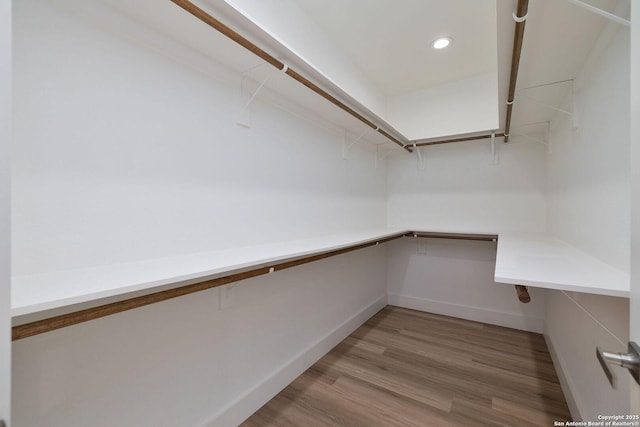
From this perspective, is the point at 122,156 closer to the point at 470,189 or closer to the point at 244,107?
the point at 244,107

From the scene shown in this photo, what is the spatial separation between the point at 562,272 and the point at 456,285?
6.59 ft

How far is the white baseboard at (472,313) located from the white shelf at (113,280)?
2351mm

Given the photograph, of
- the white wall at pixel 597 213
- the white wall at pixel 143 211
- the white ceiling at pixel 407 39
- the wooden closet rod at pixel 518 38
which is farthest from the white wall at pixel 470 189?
the white wall at pixel 143 211

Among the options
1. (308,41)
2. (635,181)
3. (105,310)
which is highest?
(308,41)

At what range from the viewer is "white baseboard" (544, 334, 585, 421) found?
1.43 m

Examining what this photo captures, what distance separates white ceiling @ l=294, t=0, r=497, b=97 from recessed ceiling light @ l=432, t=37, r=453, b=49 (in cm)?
4

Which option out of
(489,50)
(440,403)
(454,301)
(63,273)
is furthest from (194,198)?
(454,301)

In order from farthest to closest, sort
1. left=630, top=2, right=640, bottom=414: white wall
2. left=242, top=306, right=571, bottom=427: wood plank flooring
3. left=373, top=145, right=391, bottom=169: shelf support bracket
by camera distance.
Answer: left=373, top=145, right=391, bottom=169: shelf support bracket → left=242, top=306, right=571, bottom=427: wood plank flooring → left=630, top=2, right=640, bottom=414: white wall

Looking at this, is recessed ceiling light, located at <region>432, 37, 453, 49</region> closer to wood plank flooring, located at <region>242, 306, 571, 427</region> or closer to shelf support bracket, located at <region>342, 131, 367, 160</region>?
shelf support bracket, located at <region>342, 131, 367, 160</region>

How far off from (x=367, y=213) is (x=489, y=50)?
1696 millimetres

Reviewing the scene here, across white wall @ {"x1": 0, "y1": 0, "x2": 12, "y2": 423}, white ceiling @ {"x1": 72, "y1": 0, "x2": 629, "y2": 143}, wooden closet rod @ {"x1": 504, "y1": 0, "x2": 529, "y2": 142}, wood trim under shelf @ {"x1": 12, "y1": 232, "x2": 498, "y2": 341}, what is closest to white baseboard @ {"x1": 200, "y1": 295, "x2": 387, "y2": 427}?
wood trim under shelf @ {"x1": 12, "y1": 232, "x2": 498, "y2": 341}

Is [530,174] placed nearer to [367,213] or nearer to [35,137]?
[367,213]

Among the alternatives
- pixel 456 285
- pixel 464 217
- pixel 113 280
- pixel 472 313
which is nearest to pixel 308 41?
pixel 113 280

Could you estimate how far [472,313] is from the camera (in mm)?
2781
